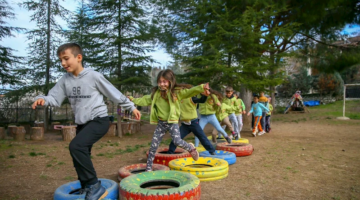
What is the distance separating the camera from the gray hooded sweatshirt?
3277 millimetres

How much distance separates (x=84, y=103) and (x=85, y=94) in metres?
0.11

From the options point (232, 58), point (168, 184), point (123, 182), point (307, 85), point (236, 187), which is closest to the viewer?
point (123, 182)

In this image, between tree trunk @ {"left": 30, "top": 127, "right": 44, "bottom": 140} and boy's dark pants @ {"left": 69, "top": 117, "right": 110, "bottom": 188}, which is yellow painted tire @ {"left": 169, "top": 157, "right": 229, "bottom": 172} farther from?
tree trunk @ {"left": 30, "top": 127, "right": 44, "bottom": 140}

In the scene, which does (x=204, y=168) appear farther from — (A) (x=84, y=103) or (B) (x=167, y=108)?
(A) (x=84, y=103)

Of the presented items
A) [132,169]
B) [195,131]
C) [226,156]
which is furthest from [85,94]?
[226,156]

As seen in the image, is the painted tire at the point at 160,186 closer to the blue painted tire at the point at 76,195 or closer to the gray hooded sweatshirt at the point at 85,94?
the blue painted tire at the point at 76,195

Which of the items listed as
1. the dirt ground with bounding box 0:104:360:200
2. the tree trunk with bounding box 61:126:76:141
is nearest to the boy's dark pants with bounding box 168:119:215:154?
the dirt ground with bounding box 0:104:360:200

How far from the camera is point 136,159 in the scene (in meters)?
6.80

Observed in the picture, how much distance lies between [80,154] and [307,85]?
34845mm

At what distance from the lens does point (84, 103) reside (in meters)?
3.29

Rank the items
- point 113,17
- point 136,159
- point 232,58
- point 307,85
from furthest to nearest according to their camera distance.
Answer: point 307,85 → point 113,17 → point 232,58 → point 136,159

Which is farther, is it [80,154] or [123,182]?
[123,182]

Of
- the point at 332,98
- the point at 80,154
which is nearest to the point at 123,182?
the point at 80,154

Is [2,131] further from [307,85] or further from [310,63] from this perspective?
[307,85]
